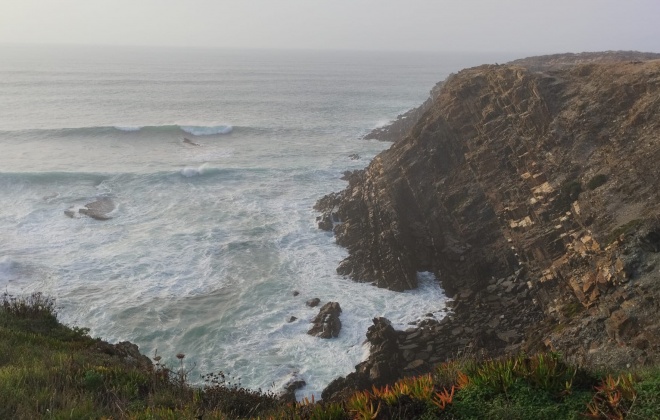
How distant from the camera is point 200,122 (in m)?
61.5

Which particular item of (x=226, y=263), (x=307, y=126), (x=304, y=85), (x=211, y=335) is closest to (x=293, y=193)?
(x=226, y=263)

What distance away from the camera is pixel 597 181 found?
20.5m

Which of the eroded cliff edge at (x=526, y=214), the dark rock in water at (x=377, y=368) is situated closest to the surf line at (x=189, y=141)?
the eroded cliff edge at (x=526, y=214)

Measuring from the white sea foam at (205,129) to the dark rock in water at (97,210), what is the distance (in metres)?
24.1

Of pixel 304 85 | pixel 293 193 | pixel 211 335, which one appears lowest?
pixel 211 335

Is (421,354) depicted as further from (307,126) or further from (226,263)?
(307,126)

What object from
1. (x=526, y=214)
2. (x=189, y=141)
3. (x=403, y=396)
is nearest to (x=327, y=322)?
(x=526, y=214)

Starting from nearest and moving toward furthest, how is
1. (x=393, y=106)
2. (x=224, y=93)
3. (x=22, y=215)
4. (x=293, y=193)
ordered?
(x=22, y=215)
(x=293, y=193)
(x=393, y=106)
(x=224, y=93)

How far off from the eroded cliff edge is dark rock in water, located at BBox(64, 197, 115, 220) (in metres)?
14.7

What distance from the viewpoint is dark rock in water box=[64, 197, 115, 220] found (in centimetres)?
3148

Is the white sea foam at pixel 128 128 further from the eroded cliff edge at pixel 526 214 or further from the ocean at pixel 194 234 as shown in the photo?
the eroded cliff edge at pixel 526 214

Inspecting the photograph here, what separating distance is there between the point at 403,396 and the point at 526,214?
1834 cm

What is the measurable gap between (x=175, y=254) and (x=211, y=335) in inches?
318

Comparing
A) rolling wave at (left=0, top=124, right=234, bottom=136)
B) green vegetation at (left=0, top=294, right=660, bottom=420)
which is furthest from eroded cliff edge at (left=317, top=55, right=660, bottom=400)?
rolling wave at (left=0, top=124, right=234, bottom=136)
